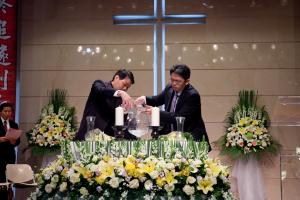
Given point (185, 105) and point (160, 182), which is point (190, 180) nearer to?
point (160, 182)

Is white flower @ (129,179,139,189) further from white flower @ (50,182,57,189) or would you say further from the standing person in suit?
the standing person in suit

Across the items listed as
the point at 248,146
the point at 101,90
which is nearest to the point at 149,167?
the point at 101,90

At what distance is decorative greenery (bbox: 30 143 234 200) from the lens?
2850mm

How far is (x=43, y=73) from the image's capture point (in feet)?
23.8

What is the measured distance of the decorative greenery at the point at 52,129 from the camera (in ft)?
21.3

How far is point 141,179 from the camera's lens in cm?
286

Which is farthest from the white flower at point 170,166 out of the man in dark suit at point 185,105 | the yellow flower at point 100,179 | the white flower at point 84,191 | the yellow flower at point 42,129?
the yellow flower at point 42,129

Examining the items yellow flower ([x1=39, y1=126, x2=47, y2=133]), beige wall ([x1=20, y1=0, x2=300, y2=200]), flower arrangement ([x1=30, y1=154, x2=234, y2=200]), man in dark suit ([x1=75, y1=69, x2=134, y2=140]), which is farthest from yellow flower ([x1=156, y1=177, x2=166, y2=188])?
beige wall ([x1=20, y1=0, x2=300, y2=200])

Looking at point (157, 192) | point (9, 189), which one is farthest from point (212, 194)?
point (9, 189)

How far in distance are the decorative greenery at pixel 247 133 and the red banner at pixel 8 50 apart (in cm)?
282

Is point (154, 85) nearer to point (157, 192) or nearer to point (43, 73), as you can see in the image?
point (43, 73)

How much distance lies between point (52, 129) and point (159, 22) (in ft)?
6.64

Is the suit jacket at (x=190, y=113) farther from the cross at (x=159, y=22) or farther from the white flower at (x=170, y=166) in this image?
the cross at (x=159, y=22)

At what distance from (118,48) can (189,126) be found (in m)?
3.31
